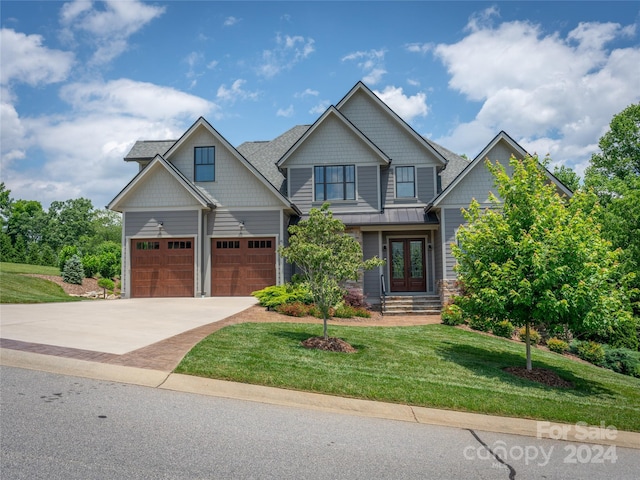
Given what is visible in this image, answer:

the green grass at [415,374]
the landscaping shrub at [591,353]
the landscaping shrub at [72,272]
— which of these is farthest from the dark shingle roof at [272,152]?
the landscaping shrub at [591,353]

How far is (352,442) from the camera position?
17.0 feet

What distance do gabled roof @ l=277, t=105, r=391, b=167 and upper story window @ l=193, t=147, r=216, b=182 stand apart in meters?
3.07

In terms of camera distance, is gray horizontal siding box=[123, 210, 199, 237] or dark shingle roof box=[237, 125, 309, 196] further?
dark shingle roof box=[237, 125, 309, 196]

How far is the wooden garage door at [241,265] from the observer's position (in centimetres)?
1950

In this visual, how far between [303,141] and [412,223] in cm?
634

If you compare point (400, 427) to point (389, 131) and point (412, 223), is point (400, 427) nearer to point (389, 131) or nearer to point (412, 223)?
point (412, 223)

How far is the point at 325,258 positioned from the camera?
9836 millimetres

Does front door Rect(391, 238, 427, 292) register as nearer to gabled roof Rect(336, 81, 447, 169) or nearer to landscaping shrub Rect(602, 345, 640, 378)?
gabled roof Rect(336, 81, 447, 169)

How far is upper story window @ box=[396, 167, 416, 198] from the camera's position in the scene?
21.4 meters

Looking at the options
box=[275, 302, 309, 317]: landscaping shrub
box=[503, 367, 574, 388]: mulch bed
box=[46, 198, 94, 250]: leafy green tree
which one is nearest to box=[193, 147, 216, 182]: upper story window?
box=[275, 302, 309, 317]: landscaping shrub

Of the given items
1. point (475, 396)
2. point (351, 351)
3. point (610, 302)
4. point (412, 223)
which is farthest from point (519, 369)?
point (412, 223)

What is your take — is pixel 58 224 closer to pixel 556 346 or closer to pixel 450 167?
pixel 450 167

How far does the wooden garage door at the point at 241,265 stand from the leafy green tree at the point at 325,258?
9412mm

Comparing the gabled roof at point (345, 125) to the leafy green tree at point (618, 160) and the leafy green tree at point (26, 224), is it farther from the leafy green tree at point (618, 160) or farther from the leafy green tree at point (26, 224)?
the leafy green tree at point (26, 224)
